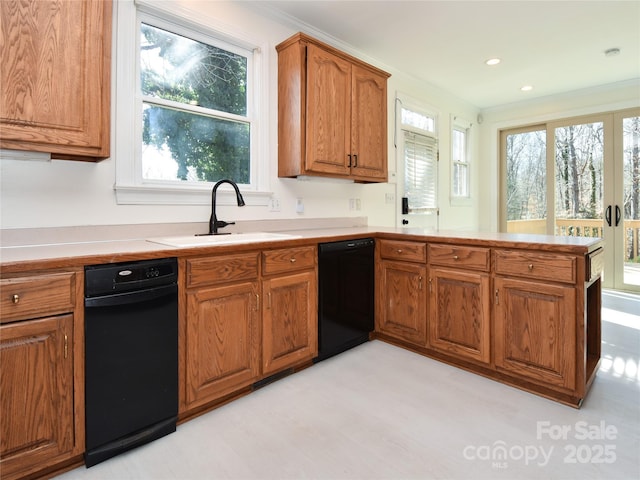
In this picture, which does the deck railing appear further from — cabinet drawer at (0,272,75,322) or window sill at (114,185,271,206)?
cabinet drawer at (0,272,75,322)

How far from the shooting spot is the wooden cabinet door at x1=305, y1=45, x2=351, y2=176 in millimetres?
2781

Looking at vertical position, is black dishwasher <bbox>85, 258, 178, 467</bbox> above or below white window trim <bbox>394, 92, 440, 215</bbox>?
below

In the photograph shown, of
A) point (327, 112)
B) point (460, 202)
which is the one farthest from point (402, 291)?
point (460, 202)

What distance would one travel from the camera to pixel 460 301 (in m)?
2.40

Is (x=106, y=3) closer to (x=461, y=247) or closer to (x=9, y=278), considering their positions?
(x=9, y=278)

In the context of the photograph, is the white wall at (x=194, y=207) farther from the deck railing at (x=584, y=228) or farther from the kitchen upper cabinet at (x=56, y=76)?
the deck railing at (x=584, y=228)

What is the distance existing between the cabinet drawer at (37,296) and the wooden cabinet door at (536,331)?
7.33 ft

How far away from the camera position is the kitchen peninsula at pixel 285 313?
4.50 ft

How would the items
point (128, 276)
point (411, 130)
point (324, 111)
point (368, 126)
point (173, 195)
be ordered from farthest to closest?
point (411, 130), point (368, 126), point (324, 111), point (173, 195), point (128, 276)

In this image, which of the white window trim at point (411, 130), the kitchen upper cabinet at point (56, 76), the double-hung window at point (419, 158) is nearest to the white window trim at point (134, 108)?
the kitchen upper cabinet at point (56, 76)

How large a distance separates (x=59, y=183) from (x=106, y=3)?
36.7 inches

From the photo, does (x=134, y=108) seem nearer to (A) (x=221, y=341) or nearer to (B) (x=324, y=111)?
(B) (x=324, y=111)

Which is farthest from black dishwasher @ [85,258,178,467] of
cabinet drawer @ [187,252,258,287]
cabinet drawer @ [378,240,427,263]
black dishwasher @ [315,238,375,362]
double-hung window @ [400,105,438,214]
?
double-hung window @ [400,105,438,214]

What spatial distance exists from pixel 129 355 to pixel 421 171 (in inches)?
152
